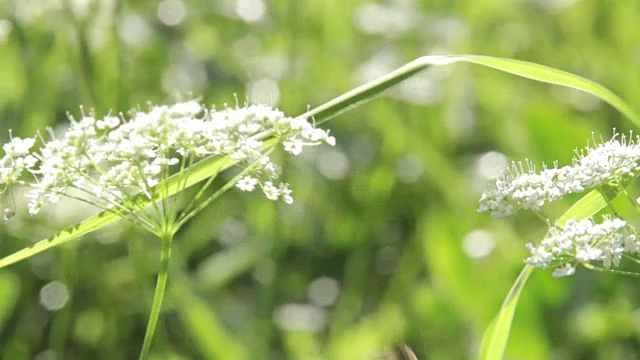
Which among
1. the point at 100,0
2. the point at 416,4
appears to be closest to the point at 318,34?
the point at 416,4

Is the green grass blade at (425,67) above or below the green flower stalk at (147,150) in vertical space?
above

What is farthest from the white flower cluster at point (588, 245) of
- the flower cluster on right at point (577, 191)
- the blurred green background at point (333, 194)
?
the blurred green background at point (333, 194)

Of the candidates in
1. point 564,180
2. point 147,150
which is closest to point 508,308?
point 564,180

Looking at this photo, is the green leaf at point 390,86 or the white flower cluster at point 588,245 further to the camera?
the green leaf at point 390,86

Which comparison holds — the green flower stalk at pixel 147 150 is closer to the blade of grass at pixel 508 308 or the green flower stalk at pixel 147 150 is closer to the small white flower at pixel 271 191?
the small white flower at pixel 271 191

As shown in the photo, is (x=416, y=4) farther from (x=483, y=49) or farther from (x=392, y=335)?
(x=392, y=335)

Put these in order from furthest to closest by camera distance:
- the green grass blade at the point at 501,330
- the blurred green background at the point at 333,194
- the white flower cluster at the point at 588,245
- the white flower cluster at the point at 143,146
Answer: the blurred green background at the point at 333,194 → the green grass blade at the point at 501,330 → the white flower cluster at the point at 143,146 → the white flower cluster at the point at 588,245

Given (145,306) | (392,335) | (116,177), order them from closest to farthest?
(116,177), (392,335), (145,306)
